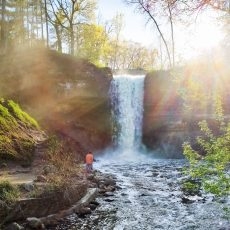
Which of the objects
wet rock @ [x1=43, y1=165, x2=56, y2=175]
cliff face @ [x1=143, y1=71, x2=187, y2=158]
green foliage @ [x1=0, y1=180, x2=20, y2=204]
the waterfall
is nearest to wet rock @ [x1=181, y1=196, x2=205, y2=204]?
wet rock @ [x1=43, y1=165, x2=56, y2=175]

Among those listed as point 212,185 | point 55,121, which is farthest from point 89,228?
point 55,121

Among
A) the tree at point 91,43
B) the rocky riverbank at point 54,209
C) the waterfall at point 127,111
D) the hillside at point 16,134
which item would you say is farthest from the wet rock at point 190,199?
the tree at point 91,43

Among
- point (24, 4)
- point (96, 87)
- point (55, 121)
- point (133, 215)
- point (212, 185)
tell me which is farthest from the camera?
point (24, 4)

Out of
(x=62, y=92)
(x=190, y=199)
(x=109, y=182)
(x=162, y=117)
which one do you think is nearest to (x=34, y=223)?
(x=190, y=199)

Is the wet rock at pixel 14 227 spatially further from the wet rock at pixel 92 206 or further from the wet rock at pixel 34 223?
the wet rock at pixel 92 206

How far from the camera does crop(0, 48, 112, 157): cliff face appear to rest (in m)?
29.8

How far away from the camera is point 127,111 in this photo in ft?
111

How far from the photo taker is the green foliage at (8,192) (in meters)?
12.0

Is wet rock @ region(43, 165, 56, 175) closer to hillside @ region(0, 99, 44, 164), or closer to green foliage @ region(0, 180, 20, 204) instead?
green foliage @ region(0, 180, 20, 204)

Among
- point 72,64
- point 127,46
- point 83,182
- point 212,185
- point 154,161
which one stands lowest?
point 154,161

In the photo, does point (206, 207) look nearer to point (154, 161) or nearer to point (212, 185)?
point (212, 185)

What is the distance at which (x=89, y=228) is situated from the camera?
472 inches

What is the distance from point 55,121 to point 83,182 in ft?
47.9

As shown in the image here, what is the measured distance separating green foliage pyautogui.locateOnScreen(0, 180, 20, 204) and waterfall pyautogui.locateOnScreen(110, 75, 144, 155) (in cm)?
1951
